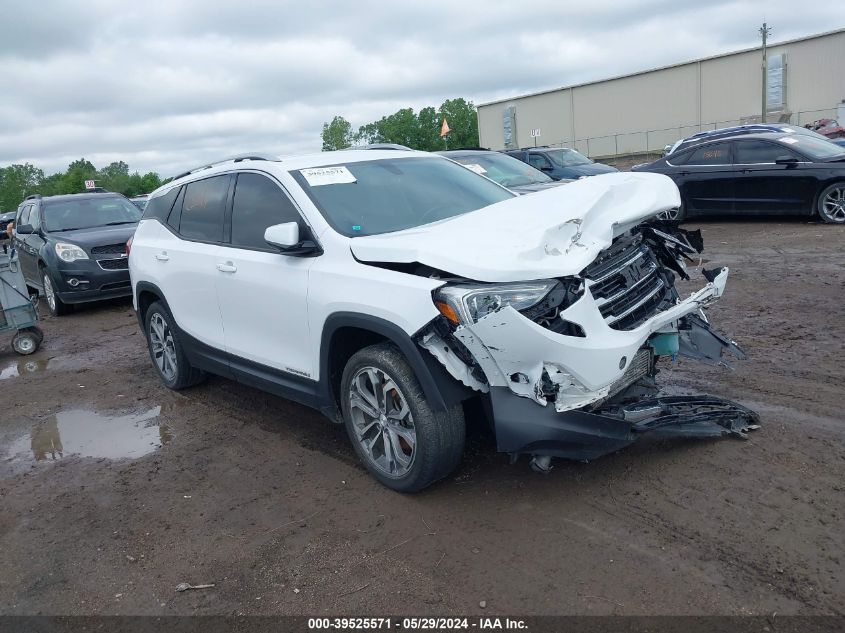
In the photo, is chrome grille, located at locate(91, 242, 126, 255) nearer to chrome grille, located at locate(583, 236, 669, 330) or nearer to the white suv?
the white suv

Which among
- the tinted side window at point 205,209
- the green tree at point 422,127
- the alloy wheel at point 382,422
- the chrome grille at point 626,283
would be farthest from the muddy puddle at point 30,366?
the green tree at point 422,127

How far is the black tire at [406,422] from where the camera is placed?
12.4 feet

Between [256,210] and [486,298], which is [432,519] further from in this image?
[256,210]

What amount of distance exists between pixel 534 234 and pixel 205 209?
3000 mm

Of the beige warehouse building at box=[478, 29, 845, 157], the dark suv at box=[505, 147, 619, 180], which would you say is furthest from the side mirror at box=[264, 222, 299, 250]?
the beige warehouse building at box=[478, 29, 845, 157]

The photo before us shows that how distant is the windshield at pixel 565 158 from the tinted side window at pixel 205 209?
1189 centimetres

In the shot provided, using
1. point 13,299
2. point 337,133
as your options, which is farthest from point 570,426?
point 337,133

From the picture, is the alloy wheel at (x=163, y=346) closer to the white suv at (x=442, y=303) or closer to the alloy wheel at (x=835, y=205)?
the white suv at (x=442, y=303)

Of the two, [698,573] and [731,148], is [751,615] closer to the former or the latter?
[698,573]

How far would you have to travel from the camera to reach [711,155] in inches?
498

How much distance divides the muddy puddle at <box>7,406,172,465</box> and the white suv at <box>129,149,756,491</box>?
2.76 ft

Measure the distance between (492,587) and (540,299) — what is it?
134cm

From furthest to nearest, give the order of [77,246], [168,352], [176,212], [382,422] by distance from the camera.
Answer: [77,246]
[168,352]
[176,212]
[382,422]

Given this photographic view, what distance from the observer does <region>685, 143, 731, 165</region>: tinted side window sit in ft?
40.8
